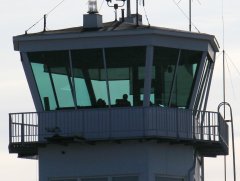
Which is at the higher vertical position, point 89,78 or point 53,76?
point 53,76

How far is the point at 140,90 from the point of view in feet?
198

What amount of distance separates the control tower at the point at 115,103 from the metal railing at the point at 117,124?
4 centimetres

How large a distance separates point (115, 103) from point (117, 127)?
1169mm

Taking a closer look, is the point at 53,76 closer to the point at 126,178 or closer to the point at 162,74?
the point at 162,74

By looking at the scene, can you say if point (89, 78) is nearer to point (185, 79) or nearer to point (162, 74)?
point (162, 74)

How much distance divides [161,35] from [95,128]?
419cm

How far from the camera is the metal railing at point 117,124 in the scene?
59.6 meters

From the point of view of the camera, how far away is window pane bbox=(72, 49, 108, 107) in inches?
2388

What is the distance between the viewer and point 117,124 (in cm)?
5969

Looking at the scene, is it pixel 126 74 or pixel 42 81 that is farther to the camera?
pixel 42 81

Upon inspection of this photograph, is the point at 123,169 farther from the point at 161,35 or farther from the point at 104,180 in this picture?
A: the point at 161,35

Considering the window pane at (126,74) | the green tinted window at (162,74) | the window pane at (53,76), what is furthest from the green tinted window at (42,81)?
the green tinted window at (162,74)

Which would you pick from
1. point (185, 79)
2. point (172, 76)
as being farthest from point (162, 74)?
point (185, 79)

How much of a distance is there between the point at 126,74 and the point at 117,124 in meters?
2.26
